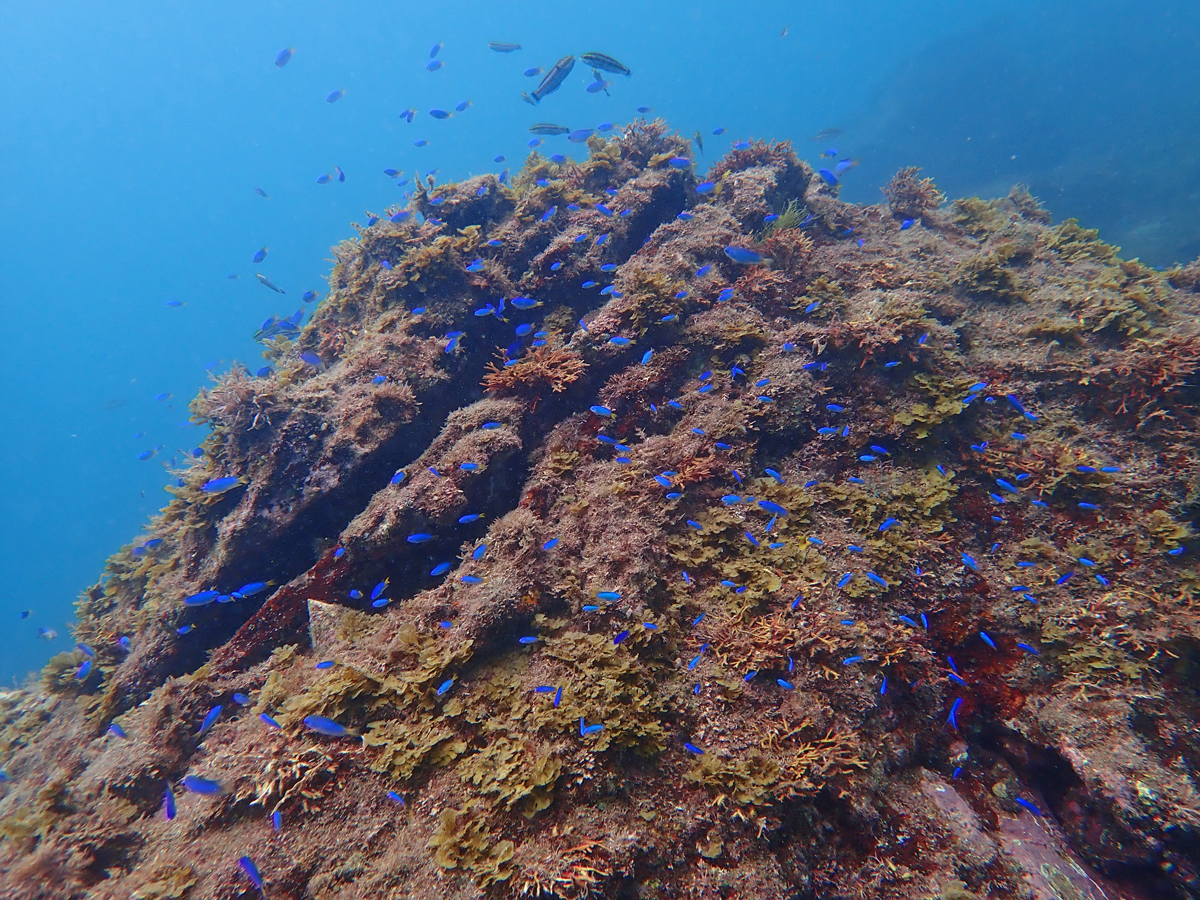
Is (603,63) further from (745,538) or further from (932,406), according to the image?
(745,538)

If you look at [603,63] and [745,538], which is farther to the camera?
[603,63]

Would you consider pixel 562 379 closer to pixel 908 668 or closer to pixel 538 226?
pixel 538 226

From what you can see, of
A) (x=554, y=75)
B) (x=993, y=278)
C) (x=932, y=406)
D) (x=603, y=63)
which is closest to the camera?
(x=932, y=406)

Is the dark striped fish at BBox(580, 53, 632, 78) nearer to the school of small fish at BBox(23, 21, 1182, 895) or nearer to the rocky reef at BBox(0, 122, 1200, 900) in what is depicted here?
the rocky reef at BBox(0, 122, 1200, 900)

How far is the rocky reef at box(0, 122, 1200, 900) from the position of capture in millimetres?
3941

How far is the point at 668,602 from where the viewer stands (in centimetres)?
530

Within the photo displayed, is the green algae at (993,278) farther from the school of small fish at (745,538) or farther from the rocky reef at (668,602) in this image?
the school of small fish at (745,538)

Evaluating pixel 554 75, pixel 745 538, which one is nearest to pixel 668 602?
pixel 745 538

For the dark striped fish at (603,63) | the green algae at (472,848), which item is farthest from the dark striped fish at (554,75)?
the green algae at (472,848)

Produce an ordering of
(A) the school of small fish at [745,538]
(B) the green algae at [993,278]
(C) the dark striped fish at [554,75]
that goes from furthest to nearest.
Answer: (C) the dark striped fish at [554,75], (B) the green algae at [993,278], (A) the school of small fish at [745,538]

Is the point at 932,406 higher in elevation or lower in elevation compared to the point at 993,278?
lower

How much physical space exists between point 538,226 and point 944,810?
11.2m

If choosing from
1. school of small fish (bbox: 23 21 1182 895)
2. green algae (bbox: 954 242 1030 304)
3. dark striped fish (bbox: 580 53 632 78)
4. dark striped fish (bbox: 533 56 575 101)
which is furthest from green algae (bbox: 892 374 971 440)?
dark striped fish (bbox: 533 56 575 101)

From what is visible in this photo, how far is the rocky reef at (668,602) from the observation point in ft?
12.9
